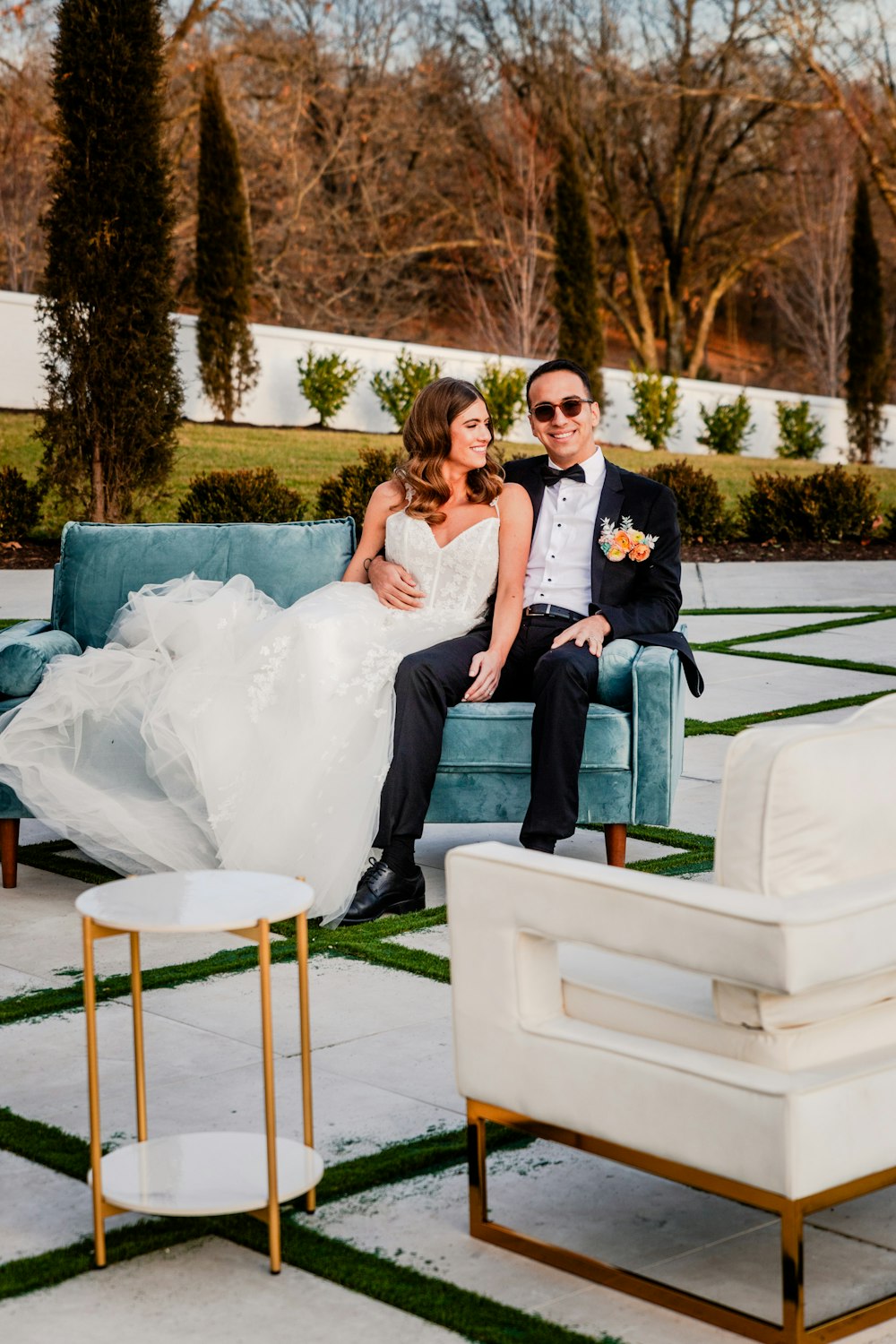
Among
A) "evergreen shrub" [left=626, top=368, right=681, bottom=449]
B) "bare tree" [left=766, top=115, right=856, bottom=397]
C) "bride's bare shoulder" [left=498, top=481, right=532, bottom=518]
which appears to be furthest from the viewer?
"bare tree" [left=766, top=115, right=856, bottom=397]

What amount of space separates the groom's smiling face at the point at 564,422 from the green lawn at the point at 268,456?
7.86 m

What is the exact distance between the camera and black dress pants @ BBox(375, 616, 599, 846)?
15.1ft

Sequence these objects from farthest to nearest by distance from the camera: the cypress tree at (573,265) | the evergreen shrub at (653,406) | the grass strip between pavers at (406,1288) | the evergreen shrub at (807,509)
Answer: the evergreen shrub at (653,406)
the cypress tree at (573,265)
the evergreen shrub at (807,509)
the grass strip between pavers at (406,1288)

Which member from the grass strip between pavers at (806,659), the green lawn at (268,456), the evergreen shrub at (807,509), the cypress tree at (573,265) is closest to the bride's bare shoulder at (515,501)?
the grass strip between pavers at (806,659)

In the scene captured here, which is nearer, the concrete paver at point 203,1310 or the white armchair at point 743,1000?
the white armchair at point 743,1000

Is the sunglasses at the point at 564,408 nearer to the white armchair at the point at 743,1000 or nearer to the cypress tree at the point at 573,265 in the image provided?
the white armchair at the point at 743,1000

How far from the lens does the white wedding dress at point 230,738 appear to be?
4.53 meters

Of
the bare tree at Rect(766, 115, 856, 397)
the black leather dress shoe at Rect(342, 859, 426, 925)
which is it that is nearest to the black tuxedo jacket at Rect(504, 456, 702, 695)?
the black leather dress shoe at Rect(342, 859, 426, 925)

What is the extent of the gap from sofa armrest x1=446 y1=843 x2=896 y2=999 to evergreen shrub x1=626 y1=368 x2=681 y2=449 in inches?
762

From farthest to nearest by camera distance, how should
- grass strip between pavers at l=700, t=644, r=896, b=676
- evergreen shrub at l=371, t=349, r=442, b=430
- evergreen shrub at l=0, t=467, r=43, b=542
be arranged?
evergreen shrub at l=371, t=349, r=442, b=430 → evergreen shrub at l=0, t=467, r=43, b=542 → grass strip between pavers at l=700, t=644, r=896, b=676

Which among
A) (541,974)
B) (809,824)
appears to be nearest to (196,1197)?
(541,974)

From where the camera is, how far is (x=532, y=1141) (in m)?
3.10

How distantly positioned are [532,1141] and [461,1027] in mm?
567

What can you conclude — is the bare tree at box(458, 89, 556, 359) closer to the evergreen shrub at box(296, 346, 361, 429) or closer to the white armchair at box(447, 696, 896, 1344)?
the evergreen shrub at box(296, 346, 361, 429)
